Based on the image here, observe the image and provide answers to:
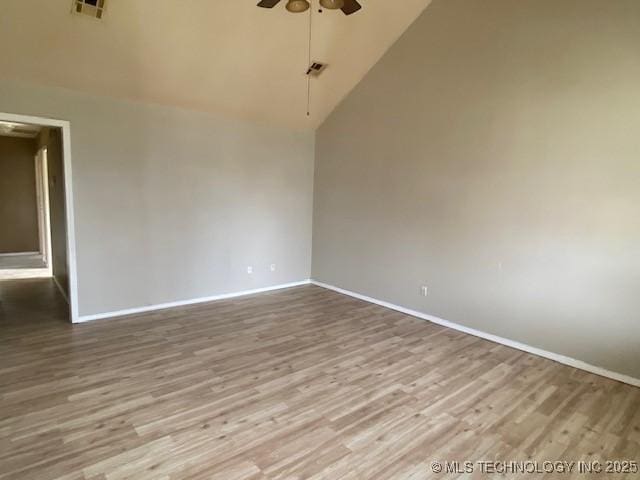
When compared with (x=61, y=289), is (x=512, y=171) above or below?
above

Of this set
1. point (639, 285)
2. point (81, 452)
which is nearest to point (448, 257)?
point (639, 285)

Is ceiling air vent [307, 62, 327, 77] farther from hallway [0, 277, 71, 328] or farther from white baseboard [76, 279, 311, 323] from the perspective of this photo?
hallway [0, 277, 71, 328]

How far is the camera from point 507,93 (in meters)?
3.69

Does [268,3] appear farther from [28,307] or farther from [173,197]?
[28,307]

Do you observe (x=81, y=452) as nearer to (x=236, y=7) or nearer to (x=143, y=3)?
(x=143, y=3)

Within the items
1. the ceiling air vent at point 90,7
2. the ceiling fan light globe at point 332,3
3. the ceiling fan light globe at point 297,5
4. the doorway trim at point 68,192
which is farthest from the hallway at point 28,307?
the ceiling fan light globe at point 332,3

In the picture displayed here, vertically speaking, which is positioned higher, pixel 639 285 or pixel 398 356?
pixel 639 285

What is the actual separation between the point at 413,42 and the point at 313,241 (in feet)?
10.8

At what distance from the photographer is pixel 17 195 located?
27.9 ft

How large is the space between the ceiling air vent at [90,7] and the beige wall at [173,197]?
40.5 inches

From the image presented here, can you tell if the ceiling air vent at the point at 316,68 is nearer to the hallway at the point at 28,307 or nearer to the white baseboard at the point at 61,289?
the hallway at the point at 28,307

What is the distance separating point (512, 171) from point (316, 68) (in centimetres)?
277

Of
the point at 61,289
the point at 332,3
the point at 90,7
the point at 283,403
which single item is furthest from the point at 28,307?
the point at 332,3

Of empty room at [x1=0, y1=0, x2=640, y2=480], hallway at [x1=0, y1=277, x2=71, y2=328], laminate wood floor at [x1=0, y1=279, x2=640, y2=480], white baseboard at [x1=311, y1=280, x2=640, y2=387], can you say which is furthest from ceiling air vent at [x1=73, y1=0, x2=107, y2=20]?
white baseboard at [x1=311, y1=280, x2=640, y2=387]
